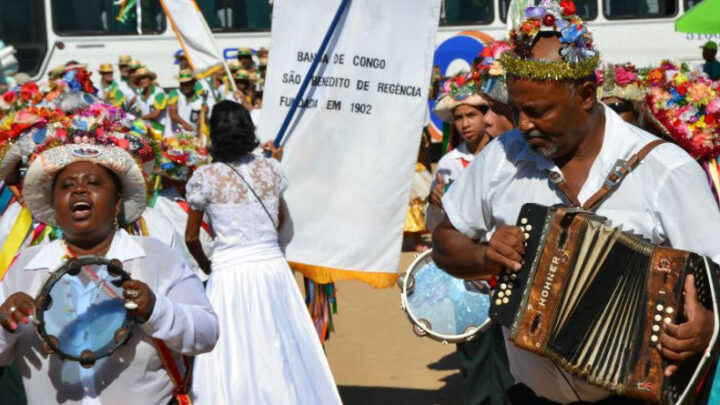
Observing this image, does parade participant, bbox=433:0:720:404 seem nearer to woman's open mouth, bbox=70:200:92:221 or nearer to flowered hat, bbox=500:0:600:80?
flowered hat, bbox=500:0:600:80

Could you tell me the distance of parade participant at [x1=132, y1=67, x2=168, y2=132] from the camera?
16250mm

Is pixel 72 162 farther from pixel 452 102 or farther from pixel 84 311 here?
pixel 452 102

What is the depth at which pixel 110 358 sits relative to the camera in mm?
3715

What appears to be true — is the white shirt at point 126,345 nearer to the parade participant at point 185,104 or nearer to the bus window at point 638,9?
the parade participant at point 185,104

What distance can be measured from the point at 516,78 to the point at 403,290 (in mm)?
3178

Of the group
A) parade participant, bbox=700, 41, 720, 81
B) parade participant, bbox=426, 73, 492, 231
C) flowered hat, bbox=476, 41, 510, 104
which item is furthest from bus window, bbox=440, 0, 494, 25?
flowered hat, bbox=476, 41, 510, 104

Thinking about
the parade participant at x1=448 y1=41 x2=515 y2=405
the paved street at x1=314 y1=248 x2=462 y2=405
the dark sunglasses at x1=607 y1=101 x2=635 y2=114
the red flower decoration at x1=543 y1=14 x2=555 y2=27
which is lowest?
the paved street at x1=314 y1=248 x2=462 y2=405

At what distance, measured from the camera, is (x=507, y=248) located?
3506 millimetres

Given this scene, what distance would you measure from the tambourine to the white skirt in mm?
2943

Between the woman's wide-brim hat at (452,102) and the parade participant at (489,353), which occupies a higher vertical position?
the woman's wide-brim hat at (452,102)

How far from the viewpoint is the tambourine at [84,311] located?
3.44 metres

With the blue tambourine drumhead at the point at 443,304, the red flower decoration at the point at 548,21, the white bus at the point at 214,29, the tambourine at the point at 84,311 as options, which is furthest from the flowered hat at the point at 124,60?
the red flower decoration at the point at 548,21

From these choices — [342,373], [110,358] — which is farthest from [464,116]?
[110,358]

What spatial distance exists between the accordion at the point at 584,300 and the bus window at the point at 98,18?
45.0 feet
